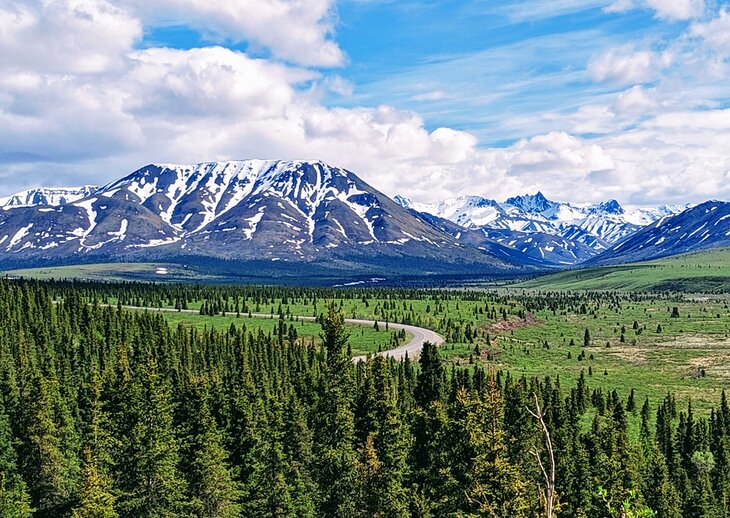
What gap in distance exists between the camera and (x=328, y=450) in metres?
57.3

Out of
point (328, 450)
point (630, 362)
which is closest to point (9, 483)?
point (328, 450)

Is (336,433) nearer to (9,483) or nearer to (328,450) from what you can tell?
(328,450)

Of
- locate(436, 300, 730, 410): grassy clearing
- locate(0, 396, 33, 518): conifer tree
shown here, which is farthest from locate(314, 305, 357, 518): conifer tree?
locate(436, 300, 730, 410): grassy clearing

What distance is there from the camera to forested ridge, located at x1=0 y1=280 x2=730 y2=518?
48875mm

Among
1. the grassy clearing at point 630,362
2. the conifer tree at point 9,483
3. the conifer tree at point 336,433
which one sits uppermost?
the conifer tree at point 336,433

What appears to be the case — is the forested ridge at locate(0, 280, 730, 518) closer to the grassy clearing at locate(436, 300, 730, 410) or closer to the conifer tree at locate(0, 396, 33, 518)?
the conifer tree at locate(0, 396, 33, 518)

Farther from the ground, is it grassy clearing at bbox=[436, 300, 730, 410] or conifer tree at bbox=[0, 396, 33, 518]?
conifer tree at bbox=[0, 396, 33, 518]

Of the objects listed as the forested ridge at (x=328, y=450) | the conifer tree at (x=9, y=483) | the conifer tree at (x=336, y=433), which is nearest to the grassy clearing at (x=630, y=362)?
the forested ridge at (x=328, y=450)

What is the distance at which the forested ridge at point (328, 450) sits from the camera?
48.9 metres

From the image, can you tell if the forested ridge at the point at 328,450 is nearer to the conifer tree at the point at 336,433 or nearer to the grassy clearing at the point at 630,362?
the conifer tree at the point at 336,433

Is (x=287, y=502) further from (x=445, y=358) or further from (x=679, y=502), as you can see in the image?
(x=445, y=358)

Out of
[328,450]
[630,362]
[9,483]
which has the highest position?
[328,450]

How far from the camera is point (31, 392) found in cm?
7438

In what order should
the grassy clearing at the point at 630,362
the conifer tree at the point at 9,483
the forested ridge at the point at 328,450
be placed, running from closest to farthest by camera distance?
the forested ridge at the point at 328,450, the conifer tree at the point at 9,483, the grassy clearing at the point at 630,362
